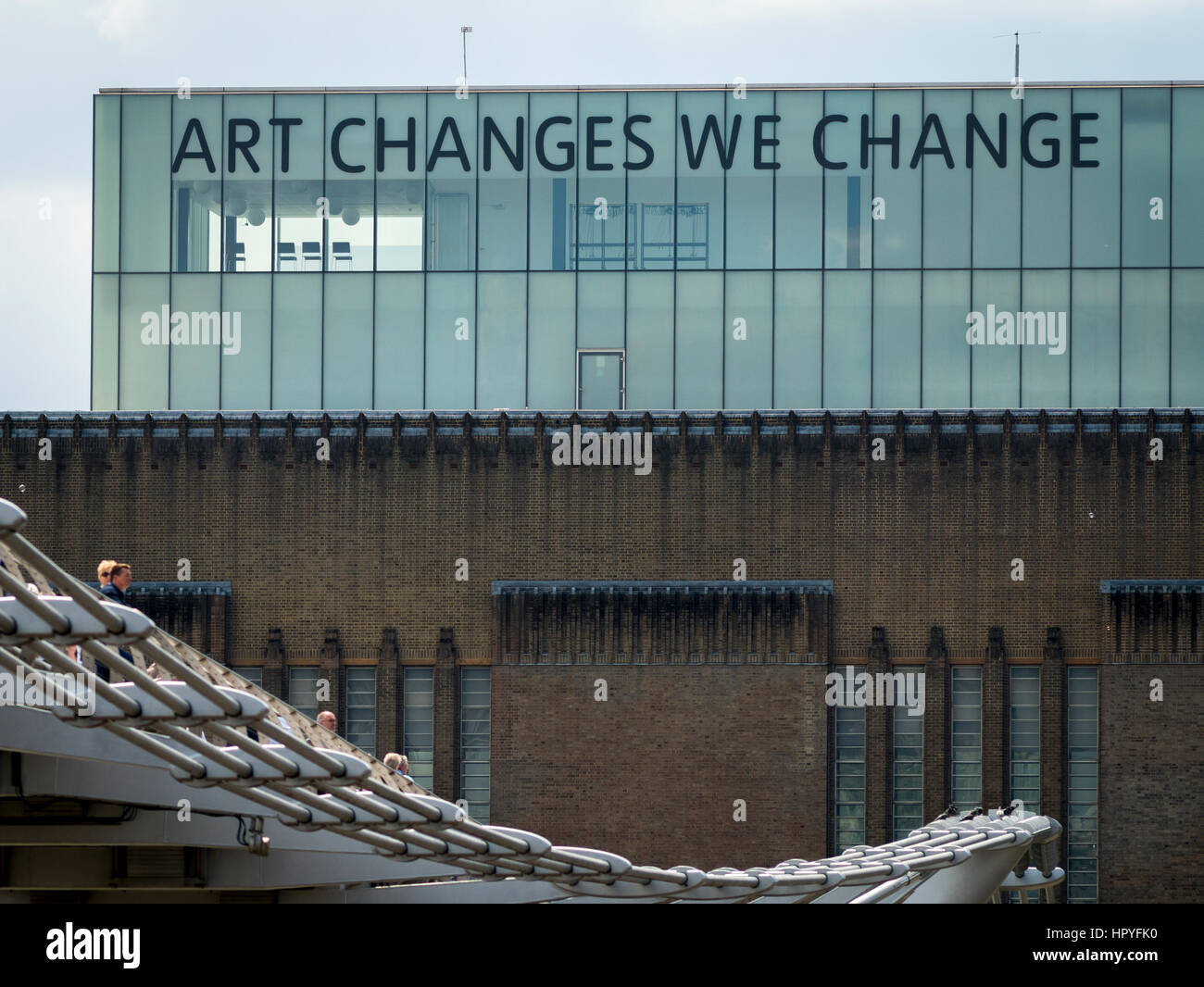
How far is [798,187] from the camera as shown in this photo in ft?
123

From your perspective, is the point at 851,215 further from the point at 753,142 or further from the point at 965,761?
the point at 965,761

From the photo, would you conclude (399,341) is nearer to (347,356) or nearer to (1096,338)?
(347,356)

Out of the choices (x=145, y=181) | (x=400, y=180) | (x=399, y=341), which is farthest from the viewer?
(x=145, y=181)

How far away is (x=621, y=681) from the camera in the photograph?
33469 millimetres

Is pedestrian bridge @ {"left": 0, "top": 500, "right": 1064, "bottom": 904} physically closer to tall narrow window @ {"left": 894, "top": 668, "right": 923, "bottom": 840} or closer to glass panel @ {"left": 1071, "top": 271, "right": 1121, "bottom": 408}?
tall narrow window @ {"left": 894, "top": 668, "right": 923, "bottom": 840}

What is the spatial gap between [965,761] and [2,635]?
25.3 m

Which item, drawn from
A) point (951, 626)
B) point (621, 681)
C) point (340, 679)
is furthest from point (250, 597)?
point (951, 626)

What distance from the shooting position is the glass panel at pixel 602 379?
122ft

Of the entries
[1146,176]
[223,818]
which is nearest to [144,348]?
[223,818]

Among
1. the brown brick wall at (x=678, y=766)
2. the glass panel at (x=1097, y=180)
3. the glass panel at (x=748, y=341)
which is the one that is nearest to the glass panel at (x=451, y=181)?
the glass panel at (x=748, y=341)

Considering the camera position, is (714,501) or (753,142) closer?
(714,501)

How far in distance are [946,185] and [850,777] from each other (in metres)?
13.3

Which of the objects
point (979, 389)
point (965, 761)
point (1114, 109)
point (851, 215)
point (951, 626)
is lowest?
point (965, 761)
